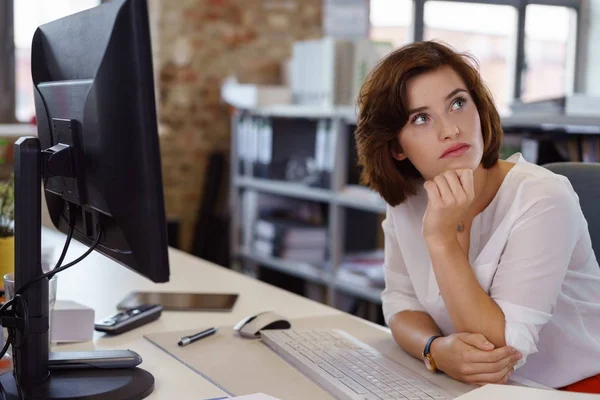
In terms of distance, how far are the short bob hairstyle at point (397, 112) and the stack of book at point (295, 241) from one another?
85.6 inches

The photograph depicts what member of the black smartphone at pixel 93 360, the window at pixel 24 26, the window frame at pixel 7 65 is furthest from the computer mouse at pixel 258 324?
the window frame at pixel 7 65

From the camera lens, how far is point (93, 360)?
113 cm

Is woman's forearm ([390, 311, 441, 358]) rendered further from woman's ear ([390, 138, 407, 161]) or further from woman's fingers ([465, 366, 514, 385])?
woman's ear ([390, 138, 407, 161])

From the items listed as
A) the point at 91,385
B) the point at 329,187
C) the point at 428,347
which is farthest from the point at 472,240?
the point at 329,187

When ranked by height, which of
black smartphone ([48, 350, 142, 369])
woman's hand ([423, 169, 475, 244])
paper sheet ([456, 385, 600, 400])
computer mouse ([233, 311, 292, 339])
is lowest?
computer mouse ([233, 311, 292, 339])

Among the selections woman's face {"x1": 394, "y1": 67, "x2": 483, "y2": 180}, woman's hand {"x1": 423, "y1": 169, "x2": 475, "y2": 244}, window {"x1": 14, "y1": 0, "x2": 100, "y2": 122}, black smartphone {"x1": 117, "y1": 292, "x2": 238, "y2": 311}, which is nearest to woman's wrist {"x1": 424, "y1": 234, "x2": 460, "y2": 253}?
woman's hand {"x1": 423, "y1": 169, "x2": 475, "y2": 244}

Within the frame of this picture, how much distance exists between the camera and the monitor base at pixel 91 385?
1.02m

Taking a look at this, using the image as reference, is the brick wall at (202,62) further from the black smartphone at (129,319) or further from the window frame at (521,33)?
the black smartphone at (129,319)

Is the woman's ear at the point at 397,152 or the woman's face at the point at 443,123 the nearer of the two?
the woman's face at the point at 443,123

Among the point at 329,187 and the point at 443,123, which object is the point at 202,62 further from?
the point at 443,123

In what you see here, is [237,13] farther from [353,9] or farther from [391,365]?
[391,365]

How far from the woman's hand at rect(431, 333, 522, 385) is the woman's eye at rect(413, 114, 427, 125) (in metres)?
0.37

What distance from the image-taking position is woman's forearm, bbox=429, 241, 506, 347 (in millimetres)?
1246

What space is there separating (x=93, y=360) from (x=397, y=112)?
2.12 ft
